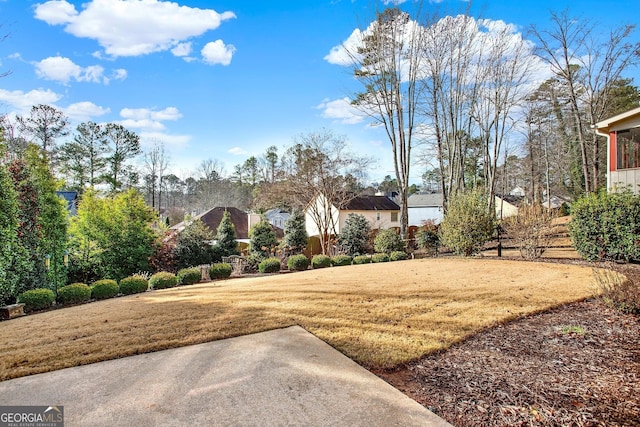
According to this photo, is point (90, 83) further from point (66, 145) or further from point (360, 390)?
point (360, 390)

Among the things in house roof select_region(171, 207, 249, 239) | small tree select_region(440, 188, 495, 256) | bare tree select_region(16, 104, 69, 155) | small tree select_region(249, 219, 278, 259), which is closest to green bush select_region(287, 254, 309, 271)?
small tree select_region(249, 219, 278, 259)

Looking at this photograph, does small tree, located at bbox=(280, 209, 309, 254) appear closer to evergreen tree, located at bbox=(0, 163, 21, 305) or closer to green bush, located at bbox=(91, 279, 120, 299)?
green bush, located at bbox=(91, 279, 120, 299)

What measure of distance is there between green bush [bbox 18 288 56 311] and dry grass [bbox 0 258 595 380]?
90.9 inches

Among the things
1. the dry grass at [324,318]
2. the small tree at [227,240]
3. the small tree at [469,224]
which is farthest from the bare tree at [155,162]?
the dry grass at [324,318]

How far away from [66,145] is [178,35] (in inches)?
882

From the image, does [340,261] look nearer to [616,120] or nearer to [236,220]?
[616,120]

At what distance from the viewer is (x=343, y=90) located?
18281 millimetres

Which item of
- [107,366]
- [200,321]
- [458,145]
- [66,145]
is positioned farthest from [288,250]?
[66,145]

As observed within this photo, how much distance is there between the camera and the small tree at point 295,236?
18263 millimetres

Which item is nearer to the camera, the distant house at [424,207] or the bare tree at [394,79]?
the bare tree at [394,79]

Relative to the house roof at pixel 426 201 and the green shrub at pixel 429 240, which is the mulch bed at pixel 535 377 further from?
the house roof at pixel 426 201

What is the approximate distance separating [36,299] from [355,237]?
13.6m

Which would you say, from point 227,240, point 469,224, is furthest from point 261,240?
point 469,224

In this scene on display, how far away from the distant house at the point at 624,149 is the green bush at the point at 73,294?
15.9 m
